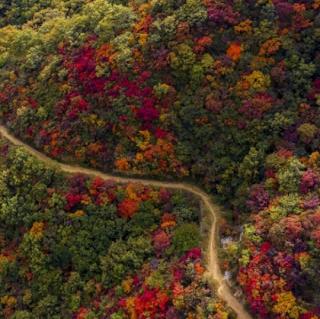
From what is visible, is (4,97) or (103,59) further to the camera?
(4,97)

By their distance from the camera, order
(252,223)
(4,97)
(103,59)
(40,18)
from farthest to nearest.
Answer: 1. (40,18)
2. (4,97)
3. (103,59)
4. (252,223)

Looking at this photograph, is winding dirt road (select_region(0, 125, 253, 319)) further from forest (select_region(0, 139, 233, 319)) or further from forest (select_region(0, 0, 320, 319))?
forest (select_region(0, 139, 233, 319))

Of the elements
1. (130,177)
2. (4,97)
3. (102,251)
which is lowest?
(102,251)

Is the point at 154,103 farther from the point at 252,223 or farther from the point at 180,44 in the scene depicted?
the point at 252,223

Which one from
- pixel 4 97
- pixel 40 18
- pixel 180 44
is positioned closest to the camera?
pixel 180 44

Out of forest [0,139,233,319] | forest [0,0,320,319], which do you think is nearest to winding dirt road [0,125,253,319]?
forest [0,0,320,319]

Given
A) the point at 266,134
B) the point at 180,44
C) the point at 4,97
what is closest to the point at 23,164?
the point at 4,97

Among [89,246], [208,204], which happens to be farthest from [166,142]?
[89,246]

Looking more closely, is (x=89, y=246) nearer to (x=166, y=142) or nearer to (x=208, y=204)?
(x=208, y=204)

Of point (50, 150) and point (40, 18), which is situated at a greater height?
point (40, 18)
